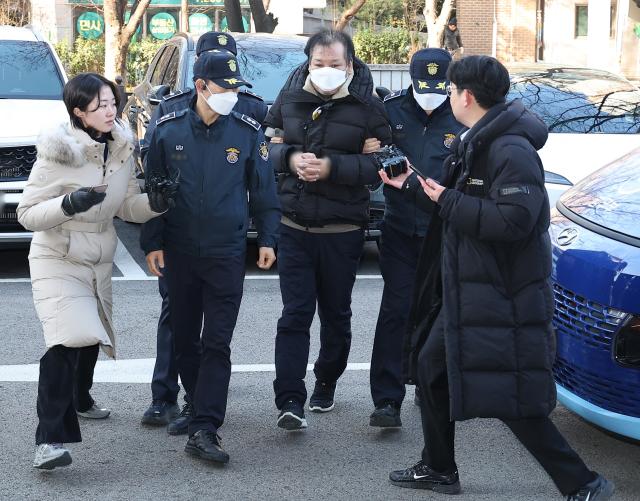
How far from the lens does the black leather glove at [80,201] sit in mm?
4543

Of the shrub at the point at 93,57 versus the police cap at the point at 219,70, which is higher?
the police cap at the point at 219,70

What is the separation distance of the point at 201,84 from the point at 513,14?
3043 cm

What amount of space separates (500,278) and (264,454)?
158 centimetres

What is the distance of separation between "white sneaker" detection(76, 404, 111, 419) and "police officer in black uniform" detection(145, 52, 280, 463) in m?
0.70

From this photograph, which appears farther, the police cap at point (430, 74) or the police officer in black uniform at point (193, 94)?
the police cap at point (430, 74)

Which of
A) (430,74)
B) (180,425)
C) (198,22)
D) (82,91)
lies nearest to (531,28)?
(198,22)

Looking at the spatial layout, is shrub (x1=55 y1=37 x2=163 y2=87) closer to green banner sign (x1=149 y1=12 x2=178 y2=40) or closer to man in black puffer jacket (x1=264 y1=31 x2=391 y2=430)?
green banner sign (x1=149 y1=12 x2=178 y2=40)

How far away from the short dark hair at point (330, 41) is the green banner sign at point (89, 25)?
36.4 meters

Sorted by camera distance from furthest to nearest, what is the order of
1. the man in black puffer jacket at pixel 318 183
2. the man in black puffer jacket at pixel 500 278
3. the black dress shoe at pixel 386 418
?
the black dress shoe at pixel 386 418 → the man in black puffer jacket at pixel 318 183 → the man in black puffer jacket at pixel 500 278

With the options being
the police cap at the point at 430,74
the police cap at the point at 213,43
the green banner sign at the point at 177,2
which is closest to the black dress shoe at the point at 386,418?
the police cap at the point at 430,74

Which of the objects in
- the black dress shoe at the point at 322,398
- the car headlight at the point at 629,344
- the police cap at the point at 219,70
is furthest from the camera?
the black dress shoe at the point at 322,398

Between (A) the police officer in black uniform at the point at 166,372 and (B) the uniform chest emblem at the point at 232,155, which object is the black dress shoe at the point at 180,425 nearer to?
(A) the police officer in black uniform at the point at 166,372

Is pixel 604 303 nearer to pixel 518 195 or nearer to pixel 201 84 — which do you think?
pixel 518 195

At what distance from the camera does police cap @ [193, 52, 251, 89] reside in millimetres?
4910
